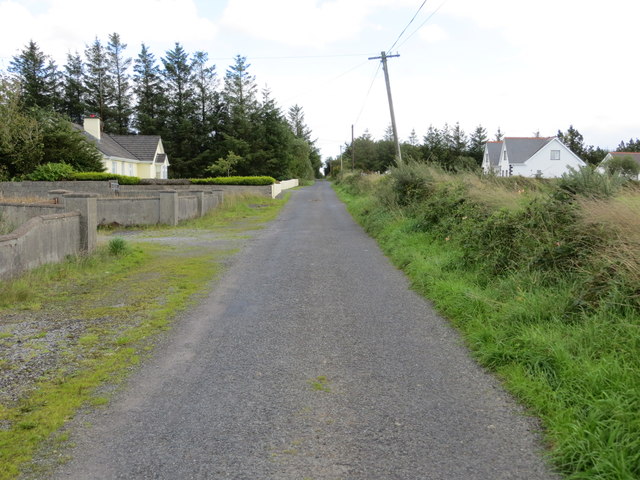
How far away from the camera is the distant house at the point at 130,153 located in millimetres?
43406

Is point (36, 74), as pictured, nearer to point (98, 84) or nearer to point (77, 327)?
point (98, 84)

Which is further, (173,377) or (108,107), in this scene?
(108,107)

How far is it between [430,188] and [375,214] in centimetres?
304

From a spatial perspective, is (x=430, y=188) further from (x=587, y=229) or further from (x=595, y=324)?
(x=595, y=324)

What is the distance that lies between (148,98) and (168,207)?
49.2m

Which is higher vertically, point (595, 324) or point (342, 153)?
point (342, 153)

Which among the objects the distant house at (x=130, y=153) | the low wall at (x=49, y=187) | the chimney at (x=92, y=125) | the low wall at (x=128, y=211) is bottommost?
the low wall at (x=128, y=211)

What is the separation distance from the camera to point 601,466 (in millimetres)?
2973

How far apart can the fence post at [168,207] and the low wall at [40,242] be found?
8.03m

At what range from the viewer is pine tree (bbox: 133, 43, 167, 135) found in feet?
199

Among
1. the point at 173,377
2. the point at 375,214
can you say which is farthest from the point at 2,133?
the point at 173,377

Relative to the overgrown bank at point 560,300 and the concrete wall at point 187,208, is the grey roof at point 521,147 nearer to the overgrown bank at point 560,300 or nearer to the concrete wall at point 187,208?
the concrete wall at point 187,208

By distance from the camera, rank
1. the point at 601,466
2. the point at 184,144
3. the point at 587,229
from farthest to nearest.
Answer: the point at 184,144 < the point at 587,229 < the point at 601,466

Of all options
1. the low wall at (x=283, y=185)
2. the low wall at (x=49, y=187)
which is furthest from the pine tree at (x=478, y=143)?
the low wall at (x=49, y=187)
